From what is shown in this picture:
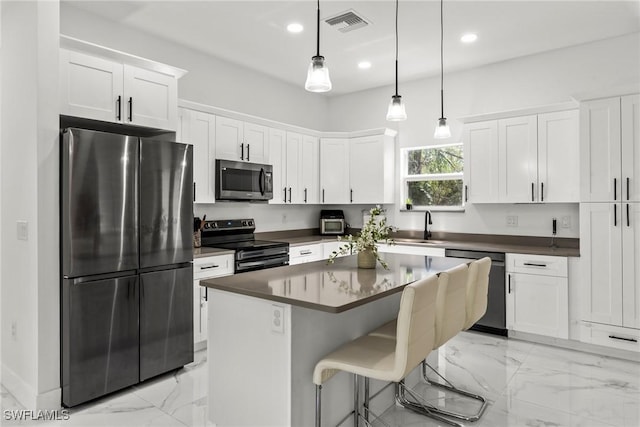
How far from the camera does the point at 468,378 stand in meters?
3.18

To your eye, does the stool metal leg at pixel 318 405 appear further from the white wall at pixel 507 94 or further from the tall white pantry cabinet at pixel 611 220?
the white wall at pixel 507 94

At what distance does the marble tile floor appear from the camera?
101 inches

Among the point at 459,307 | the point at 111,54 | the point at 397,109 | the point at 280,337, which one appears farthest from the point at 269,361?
the point at 111,54

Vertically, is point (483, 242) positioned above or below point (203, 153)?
below

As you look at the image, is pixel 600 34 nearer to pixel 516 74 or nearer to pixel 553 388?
pixel 516 74

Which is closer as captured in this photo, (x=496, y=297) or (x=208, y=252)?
(x=208, y=252)

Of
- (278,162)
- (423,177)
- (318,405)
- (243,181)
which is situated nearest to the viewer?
(318,405)

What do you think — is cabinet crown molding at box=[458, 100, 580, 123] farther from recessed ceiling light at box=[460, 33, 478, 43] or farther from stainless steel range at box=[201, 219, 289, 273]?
stainless steel range at box=[201, 219, 289, 273]

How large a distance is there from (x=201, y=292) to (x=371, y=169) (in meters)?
2.75

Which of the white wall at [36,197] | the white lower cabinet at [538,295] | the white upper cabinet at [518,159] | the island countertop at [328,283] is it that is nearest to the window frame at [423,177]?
the white upper cabinet at [518,159]

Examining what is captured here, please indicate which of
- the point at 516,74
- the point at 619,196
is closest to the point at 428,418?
the point at 619,196

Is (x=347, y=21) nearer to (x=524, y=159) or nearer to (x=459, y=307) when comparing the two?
(x=524, y=159)

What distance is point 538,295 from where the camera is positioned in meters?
3.96

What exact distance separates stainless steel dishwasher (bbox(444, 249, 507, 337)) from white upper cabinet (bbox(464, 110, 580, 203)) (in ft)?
2.19
